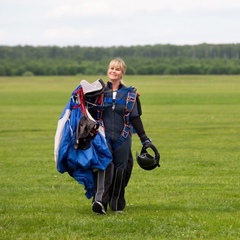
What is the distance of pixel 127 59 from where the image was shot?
490ft

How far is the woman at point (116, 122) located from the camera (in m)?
10.4

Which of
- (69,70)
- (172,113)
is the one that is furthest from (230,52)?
(172,113)

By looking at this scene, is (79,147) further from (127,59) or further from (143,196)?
(127,59)

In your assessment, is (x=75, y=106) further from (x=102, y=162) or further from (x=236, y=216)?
(x=236, y=216)

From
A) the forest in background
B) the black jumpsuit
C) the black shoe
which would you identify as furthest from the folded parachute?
the forest in background

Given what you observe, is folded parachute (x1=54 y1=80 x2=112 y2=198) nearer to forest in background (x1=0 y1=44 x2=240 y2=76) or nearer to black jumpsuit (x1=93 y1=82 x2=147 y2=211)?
black jumpsuit (x1=93 y1=82 x2=147 y2=211)

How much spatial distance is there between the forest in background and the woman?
10823 cm

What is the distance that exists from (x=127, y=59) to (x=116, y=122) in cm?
13927

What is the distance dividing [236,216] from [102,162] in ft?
5.75

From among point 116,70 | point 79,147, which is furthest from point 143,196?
point 116,70

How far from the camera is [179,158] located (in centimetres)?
1817

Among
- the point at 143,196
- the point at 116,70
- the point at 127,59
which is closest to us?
the point at 116,70

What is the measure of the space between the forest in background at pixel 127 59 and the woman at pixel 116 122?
108 metres

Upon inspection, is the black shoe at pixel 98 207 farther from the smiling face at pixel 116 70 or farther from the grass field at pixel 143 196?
the smiling face at pixel 116 70
